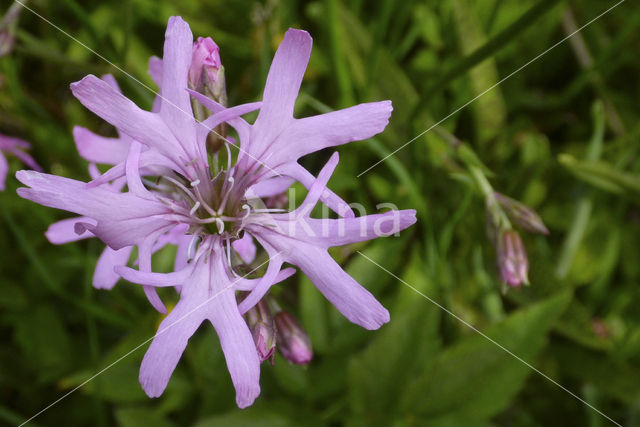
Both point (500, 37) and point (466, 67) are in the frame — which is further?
point (466, 67)

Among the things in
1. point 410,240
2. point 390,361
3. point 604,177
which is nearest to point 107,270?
point 390,361

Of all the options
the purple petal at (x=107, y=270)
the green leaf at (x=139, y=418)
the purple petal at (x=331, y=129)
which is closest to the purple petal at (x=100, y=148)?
the purple petal at (x=107, y=270)

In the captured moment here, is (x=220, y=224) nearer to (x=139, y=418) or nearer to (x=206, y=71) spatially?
(x=206, y=71)

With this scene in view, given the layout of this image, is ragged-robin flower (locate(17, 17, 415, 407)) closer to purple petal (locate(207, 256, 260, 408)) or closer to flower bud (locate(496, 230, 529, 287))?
purple petal (locate(207, 256, 260, 408))

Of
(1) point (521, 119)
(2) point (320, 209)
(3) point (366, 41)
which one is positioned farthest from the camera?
(1) point (521, 119)

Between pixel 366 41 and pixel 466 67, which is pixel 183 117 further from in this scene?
pixel 366 41

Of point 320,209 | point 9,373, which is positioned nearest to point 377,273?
point 320,209
